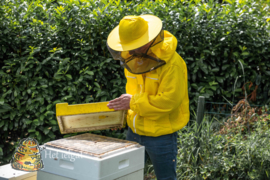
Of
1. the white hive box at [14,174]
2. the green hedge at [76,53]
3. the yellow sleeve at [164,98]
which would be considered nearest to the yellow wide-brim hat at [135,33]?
the yellow sleeve at [164,98]

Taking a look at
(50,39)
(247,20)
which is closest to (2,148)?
(50,39)

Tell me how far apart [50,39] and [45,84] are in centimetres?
52

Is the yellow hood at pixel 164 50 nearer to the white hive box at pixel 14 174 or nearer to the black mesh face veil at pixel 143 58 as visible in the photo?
the black mesh face veil at pixel 143 58

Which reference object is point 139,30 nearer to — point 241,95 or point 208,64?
point 208,64

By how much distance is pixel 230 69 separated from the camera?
4.23m

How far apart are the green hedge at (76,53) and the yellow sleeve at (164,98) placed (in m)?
1.37

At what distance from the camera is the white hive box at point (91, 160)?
1643mm

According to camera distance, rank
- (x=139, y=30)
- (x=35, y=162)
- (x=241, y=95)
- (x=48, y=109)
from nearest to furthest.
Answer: (x=35, y=162) < (x=139, y=30) < (x=48, y=109) < (x=241, y=95)

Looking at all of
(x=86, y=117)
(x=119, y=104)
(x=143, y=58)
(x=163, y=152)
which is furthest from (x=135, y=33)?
(x=163, y=152)

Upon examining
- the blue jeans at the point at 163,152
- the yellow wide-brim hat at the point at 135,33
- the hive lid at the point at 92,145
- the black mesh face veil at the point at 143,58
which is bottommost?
the blue jeans at the point at 163,152

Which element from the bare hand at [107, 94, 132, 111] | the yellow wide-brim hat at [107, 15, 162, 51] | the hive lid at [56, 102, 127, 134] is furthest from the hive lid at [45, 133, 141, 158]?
the yellow wide-brim hat at [107, 15, 162, 51]

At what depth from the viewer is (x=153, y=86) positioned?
2.24 metres

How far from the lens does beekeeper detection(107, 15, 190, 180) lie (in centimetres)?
211

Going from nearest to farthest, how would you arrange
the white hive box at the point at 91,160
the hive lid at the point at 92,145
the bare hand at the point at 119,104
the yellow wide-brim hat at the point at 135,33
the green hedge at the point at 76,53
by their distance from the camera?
the white hive box at the point at 91,160 → the hive lid at the point at 92,145 → the yellow wide-brim hat at the point at 135,33 → the bare hand at the point at 119,104 → the green hedge at the point at 76,53
